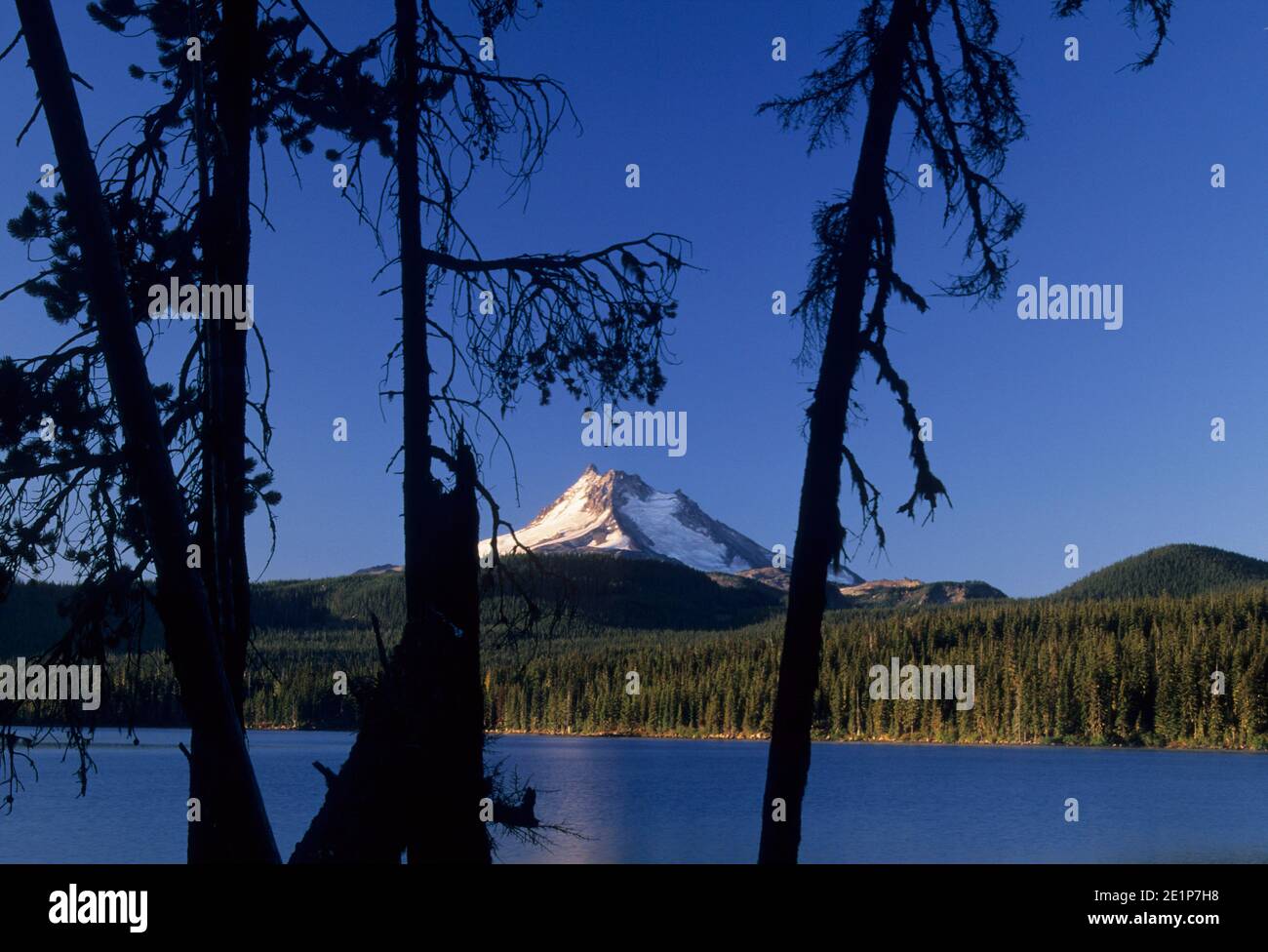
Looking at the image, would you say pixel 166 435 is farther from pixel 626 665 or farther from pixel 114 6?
pixel 626 665

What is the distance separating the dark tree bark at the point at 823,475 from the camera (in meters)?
9.16

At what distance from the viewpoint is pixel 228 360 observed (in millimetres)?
9062

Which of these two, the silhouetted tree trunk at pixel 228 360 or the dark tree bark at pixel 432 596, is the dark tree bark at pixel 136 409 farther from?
the dark tree bark at pixel 432 596

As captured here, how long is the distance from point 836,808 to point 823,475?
60164 mm

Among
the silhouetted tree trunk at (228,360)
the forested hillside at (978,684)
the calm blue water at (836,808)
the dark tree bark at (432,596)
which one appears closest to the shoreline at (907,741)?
the forested hillside at (978,684)

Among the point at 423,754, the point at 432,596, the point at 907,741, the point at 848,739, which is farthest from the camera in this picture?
the point at 907,741

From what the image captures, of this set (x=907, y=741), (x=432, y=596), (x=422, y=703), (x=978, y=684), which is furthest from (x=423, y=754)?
(x=907, y=741)

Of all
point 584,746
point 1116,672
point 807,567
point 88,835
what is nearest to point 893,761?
point 1116,672

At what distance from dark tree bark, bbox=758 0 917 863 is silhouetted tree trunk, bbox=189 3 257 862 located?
4063mm

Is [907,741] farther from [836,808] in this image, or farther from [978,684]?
[836,808]

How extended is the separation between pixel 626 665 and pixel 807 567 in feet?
452

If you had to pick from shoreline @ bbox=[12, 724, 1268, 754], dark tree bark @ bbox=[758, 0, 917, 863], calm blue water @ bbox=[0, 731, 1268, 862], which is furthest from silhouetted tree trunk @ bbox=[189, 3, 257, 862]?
shoreline @ bbox=[12, 724, 1268, 754]

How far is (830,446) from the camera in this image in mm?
9414

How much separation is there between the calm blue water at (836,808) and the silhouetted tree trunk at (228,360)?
19.8 metres
